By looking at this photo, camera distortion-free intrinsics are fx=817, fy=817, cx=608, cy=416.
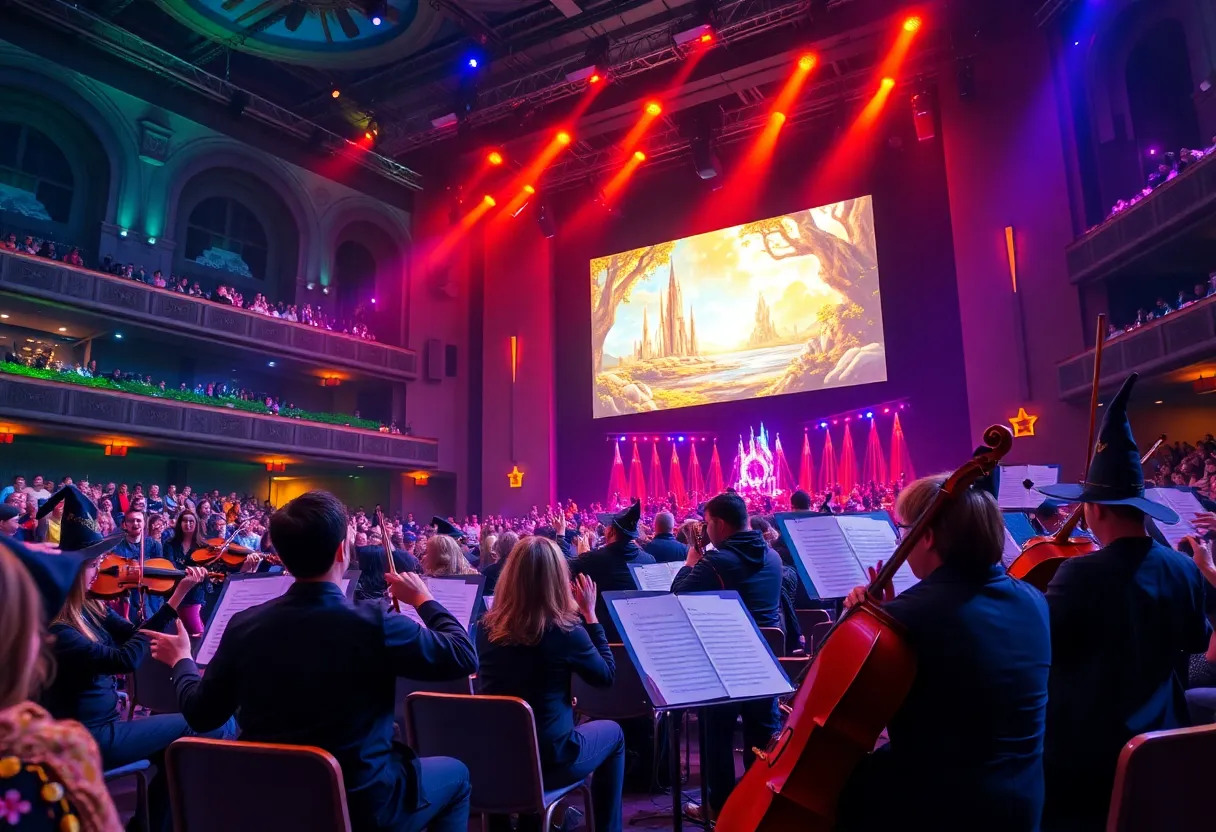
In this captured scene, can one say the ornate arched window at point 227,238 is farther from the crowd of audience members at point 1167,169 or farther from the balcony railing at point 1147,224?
the crowd of audience members at point 1167,169

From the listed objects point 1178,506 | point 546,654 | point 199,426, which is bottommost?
point 546,654

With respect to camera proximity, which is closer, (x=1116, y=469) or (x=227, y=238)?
(x=1116, y=469)

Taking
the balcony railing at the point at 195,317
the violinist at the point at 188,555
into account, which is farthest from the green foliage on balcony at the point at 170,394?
the violinist at the point at 188,555

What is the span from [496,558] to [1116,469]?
5382mm

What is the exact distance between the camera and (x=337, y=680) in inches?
89.1

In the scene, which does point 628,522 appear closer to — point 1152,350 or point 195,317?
point 1152,350

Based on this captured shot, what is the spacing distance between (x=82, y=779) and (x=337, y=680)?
117 centimetres

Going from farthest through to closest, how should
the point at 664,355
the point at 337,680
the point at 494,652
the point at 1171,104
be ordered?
the point at 664,355, the point at 1171,104, the point at 494,652, the point at 337,680

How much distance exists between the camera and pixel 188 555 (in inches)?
252

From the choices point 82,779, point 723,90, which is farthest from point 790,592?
point 723,90

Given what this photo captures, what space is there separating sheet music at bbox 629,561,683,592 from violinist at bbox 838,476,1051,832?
9.70 feet

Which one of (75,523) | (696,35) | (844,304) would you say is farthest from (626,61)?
(75,523)

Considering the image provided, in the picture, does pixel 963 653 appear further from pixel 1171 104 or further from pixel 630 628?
pixel 1171 104

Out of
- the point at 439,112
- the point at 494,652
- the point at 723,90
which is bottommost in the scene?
the point at 494,652
